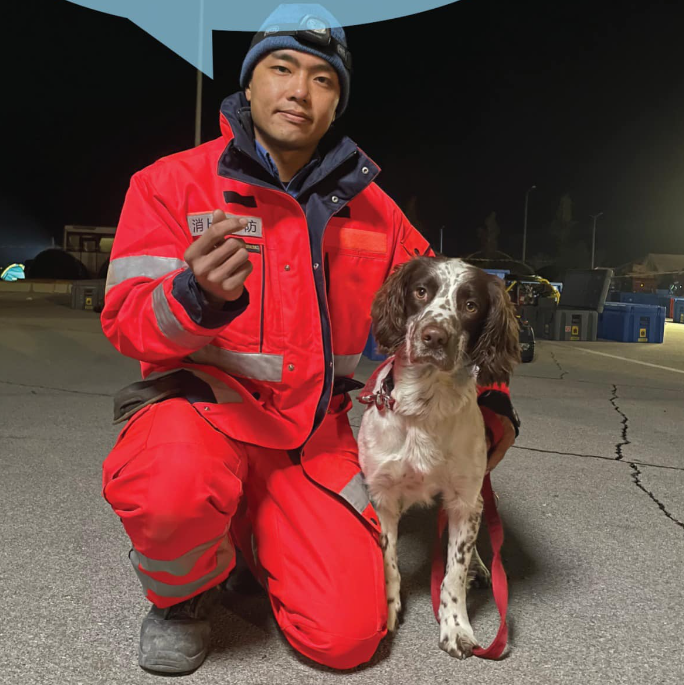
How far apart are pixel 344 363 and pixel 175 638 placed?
1.02 metres

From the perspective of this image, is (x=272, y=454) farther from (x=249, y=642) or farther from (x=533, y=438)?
(x=533, y=438)

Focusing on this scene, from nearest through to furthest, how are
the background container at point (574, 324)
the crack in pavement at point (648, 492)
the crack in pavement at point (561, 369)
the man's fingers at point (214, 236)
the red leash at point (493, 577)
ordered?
the man's fingers at point (214, 236)
the red leash at point (493, 577)
the crack in pavement at point (648, 492)
the crack in pavement at point (561, 369)
the background container at point (574, 324)

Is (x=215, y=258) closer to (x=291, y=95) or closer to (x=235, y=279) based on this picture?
(x=235, y=279)

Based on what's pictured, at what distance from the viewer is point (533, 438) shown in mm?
4363

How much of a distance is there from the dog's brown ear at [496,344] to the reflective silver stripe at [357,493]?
1.66ft

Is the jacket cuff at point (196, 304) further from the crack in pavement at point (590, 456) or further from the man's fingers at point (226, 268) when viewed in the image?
the crack in pavement at point (590, 456)

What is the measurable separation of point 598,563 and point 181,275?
1.90 metres

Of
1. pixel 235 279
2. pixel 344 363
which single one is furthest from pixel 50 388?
pixel 235 279

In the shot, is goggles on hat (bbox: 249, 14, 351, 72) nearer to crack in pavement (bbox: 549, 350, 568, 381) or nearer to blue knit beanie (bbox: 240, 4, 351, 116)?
blue knit beanie (bbox: 240, 4, 351, 116)

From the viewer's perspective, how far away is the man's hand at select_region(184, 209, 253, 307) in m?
1.60

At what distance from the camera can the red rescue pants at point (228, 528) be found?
1726mm

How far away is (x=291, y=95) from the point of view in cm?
212

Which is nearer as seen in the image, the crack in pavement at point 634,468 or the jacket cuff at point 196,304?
the jacket cuff at point 196,304

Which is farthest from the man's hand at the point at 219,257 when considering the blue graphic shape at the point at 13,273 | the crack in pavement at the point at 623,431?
the blue graphic shape at the point at 13,273
